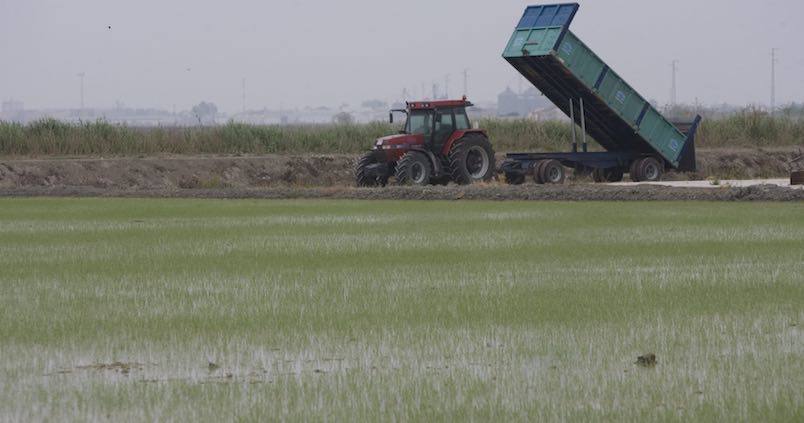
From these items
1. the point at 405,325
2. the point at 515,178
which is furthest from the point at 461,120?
the point at 405,325

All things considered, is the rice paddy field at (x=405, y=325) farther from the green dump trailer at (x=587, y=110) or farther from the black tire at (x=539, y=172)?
the black tire at (x=539, y=172)

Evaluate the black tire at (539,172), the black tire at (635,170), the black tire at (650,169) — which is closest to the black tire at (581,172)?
the black tire at (635,170)

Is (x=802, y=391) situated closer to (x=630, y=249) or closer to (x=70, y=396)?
(x=70, y=396)

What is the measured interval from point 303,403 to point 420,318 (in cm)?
371

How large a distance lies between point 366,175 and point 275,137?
57.3 feet

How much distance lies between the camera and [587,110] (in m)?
37.8

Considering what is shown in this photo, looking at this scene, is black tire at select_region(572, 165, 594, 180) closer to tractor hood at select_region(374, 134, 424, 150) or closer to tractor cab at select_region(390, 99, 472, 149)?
tractor cab at select_region(390, 99, 472, 149)

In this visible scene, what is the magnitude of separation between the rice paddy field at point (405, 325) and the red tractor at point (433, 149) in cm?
1367

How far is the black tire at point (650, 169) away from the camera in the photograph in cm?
3894

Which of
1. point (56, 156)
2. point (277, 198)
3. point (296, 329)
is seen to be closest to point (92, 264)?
point (296, 329)

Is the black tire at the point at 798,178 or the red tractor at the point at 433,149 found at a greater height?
the red tractor at the point at 433,149

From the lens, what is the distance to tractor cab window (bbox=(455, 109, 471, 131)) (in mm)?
36719

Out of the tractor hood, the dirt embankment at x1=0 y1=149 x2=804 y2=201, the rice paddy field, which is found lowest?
the rice paddy field

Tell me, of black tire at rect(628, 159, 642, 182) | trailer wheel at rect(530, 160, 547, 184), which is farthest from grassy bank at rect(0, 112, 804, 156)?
trailer wheel at rect(530, 160, 547, 184)
